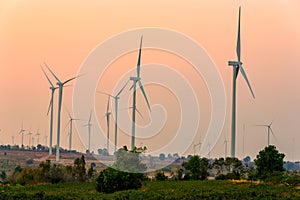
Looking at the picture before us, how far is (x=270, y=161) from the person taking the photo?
8375 cm

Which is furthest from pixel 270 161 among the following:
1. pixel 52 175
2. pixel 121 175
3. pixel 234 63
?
pixel 52 175

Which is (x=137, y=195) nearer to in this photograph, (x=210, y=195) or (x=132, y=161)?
(x=210, y=195)

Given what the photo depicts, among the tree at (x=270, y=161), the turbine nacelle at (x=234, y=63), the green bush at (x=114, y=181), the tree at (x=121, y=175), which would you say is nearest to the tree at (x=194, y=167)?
the tree at (x=270, y=161)

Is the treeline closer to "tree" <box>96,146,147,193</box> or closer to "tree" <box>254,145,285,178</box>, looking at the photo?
"tree" <box>96,146,147,193</box>

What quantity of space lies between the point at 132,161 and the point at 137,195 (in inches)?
853

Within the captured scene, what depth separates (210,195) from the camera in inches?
2098

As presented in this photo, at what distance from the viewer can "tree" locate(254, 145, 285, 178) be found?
83438 millimetres

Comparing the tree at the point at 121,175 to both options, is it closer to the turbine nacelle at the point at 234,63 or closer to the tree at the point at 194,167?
the turbine nacelle at the point at 234,63

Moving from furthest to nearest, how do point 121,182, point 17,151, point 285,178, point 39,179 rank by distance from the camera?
1. point 17,151
2. point 39,179
3. point 285,178
4. point 121,182

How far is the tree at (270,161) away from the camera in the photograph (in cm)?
8344

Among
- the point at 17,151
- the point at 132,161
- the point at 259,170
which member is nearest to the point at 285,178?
the point at 259,170

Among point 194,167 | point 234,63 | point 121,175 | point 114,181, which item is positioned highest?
point 234,63

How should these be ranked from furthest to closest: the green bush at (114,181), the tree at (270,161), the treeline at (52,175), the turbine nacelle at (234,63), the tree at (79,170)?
1. the tree at (79,170)
2. the treeline at (52,175)
3. the turbine nacelle at (234,63)
4. the tree at (270,161)
5. the green bush at (114,181)

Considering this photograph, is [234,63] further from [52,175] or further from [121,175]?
[52,175]
